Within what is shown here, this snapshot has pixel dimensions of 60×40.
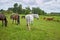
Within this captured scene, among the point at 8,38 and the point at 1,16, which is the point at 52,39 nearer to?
the point at 8,38

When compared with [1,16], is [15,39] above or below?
below

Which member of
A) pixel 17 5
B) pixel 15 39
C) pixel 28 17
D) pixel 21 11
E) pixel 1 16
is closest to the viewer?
pixel 15 39

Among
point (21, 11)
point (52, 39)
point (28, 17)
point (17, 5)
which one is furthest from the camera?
point (17, 5)

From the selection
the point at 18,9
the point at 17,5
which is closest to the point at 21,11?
the point at 18,9

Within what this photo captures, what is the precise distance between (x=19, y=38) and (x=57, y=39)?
10.3ft

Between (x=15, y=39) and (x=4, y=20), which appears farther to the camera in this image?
(x=4, y=20)

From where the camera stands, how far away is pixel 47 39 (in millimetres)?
13008

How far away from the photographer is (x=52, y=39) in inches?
518

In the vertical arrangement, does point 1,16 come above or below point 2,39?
above

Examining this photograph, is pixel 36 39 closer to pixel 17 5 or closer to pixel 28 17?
pixel 28 17

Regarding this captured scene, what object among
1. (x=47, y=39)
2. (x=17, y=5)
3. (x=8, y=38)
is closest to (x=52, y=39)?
(x=47, y=39)

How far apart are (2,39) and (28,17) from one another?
564cm

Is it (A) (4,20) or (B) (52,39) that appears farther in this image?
(A) (4,20)

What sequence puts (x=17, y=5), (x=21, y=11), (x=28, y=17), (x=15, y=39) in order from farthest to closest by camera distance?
(x=17, y=5) → (x=21, y=11) → (x=28, y=17) → (x=15, y=39)
